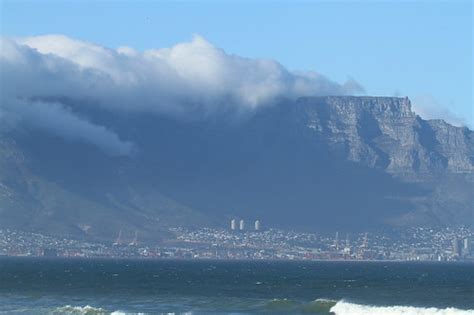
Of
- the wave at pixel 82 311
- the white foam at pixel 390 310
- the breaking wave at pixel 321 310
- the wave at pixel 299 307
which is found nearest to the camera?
the white foam at pixel 390 310

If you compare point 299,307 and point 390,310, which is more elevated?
point 299,307

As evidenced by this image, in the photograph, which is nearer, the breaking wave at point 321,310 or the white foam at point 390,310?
the white foam at point 390,310

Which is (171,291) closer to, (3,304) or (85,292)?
(85,292)

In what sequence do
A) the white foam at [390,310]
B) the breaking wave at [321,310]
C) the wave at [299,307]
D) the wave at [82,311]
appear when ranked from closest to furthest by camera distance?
1. the white foam at [390,310]
2. the breaking wave at [321,310]
3. the wave at [82,311]
4. the wave at [299,307]

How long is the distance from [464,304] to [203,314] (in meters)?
43.0

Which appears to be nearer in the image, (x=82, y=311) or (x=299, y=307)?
(x=82, y=311)

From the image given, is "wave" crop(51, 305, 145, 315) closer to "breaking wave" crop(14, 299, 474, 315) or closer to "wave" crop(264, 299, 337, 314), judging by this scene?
"breaking wave" crop(14, 299, 474, 315)

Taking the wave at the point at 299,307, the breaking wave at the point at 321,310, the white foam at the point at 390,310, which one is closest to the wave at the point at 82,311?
the breaking wave at the point at 321,310

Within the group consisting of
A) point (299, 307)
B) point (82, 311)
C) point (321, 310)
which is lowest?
point (82, 311)

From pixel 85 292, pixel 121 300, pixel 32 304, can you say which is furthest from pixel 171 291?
pixel 32 304

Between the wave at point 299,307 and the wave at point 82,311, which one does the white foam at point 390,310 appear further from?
the wave at point 82,311

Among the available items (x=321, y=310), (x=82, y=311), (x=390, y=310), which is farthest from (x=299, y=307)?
(x=82, y=311)

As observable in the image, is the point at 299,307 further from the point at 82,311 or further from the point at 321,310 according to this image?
the point at 82,311

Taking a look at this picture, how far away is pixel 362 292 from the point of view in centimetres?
19525
